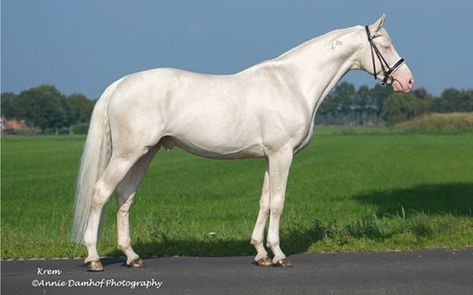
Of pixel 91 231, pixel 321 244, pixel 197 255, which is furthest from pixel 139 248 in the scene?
pixel 321 244

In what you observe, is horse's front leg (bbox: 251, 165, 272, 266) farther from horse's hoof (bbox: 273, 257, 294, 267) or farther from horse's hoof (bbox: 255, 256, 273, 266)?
horse's hoof (bbox: 273, 257, 294, 267)

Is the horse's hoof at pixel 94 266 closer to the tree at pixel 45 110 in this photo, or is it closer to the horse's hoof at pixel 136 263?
the horse's hoof at pixel 136 263

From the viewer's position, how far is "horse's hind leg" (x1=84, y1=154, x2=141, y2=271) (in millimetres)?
8656

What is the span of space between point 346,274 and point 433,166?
34.7m

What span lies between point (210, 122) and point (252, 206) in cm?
1444

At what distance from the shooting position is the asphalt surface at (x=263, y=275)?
25.0 feet

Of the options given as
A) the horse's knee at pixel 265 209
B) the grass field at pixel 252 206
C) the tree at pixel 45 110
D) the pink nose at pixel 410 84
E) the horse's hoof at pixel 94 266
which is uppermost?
the tree at pixel 45 110

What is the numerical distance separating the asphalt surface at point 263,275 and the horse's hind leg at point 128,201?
0.17 m

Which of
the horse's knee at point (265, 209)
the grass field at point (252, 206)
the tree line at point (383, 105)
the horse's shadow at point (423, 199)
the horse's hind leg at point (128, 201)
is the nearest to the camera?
the horse's hind leg at point (128, 201)

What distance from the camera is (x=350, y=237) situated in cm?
1063

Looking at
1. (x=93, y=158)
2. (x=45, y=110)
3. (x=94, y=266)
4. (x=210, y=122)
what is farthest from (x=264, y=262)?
(x=45, y=110)

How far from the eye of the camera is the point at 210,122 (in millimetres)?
8820

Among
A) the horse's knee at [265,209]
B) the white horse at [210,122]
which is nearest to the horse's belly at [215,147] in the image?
the white horse at [210,122]

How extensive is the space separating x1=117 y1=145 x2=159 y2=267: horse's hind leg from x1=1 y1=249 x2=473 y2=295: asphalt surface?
17cm
